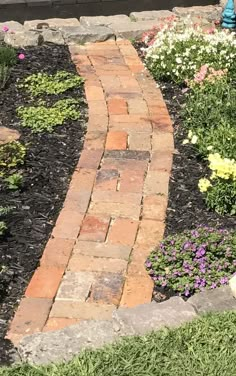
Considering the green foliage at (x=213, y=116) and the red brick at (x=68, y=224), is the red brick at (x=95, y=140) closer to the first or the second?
the green foliage at (x=213, y=116)

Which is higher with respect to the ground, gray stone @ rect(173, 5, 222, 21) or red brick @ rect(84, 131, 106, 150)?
red brick @ rect(84, 131, 106, 150)

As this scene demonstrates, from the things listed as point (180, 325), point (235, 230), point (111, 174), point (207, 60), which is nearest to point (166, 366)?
point (180, 325)

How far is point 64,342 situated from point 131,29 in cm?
606

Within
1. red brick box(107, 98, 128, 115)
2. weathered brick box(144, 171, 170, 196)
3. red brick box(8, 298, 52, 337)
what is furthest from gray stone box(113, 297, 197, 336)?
red brick box(107, 98, 128, 115)

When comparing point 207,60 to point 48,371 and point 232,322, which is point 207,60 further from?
point 48,371

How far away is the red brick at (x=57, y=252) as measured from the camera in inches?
167

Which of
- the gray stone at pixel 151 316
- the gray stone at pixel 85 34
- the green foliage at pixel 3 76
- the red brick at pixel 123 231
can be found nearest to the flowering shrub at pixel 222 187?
the red brick at pixel 123 231

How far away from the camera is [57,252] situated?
14.3 feet

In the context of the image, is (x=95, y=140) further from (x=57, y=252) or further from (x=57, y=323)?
(x=57, y=323)

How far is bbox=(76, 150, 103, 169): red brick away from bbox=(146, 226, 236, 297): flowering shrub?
1.31 m

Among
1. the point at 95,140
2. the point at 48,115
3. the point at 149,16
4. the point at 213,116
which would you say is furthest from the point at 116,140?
the point at 149,16

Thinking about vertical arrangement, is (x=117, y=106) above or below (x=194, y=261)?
below

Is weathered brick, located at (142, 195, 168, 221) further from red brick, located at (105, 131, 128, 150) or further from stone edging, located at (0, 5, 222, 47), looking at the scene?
stone edging, located at (0, 5, 222, 47)

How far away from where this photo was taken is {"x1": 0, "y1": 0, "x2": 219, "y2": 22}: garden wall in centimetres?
1066
